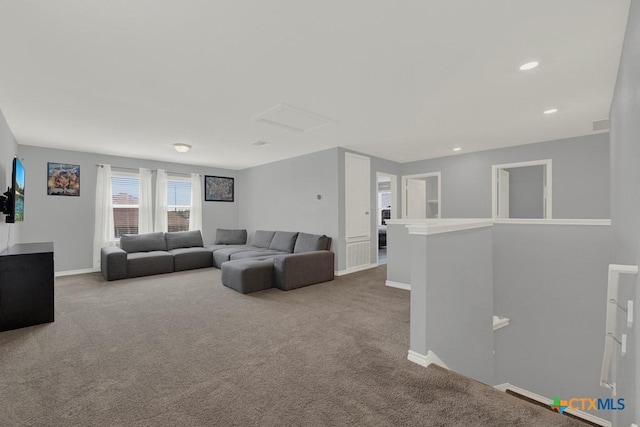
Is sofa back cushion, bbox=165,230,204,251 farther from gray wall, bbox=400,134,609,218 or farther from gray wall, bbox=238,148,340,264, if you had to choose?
gray wall, bbox=400,134,609,218

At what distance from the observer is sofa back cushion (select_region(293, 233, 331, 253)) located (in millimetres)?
5258

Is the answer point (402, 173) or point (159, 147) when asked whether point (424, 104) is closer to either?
point (402, 173)

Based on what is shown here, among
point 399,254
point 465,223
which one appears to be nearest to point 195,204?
point 399,254

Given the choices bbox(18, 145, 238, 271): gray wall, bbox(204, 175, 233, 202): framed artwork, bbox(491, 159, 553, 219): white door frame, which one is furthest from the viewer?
bbox(204, 175, 233, 202): framed artwork

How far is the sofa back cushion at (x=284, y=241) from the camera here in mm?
5852

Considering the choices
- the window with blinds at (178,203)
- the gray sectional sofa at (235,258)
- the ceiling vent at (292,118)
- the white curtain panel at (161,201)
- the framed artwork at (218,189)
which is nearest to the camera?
the ceiling vent at (292,118)

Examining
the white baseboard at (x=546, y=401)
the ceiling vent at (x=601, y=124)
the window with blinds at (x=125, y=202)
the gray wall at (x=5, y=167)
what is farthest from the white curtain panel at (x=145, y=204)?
the ceiling vent at (x=601, y=124)

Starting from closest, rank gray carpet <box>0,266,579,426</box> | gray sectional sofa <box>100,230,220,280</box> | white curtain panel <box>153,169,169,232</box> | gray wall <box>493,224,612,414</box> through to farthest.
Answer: gray carpet <box>0,266,579,426</box>, gray wall <box>493,224,612,414</box>, gray sectional sofa <box>100,230,220,280</box>, white curtain panel <box>153,169,169,232</box>

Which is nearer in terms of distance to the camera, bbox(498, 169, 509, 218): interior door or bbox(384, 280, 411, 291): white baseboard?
bbox(384, 280, 411, 291): white baseboard

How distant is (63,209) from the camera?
5.50m

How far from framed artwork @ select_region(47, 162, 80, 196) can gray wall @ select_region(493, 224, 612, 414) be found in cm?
757

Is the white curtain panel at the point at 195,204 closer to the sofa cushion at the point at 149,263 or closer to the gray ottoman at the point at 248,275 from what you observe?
the sofa cushion at the point at 149,263

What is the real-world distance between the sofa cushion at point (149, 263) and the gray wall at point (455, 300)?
503 cm

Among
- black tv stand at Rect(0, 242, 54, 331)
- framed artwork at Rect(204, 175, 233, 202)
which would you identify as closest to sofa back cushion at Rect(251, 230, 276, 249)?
framed artwork at Rect(204, 175, 233, 202)
